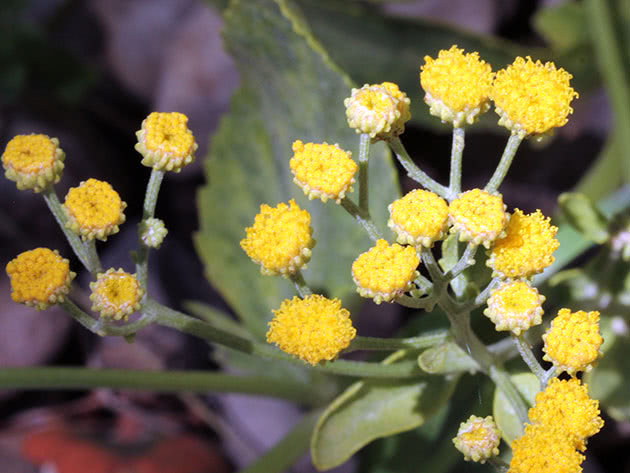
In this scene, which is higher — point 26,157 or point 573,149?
point 573,149

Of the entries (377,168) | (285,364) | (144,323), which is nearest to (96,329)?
(144,323)

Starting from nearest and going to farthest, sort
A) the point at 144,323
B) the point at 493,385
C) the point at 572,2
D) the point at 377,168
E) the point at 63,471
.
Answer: the point at 144,323 < the point at 493,385 < the point at 377,168 < the point at 63,471 < the point at 572,2

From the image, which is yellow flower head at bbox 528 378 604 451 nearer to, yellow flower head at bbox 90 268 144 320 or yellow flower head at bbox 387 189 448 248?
yellow flower head at bbox 387 189 448 248

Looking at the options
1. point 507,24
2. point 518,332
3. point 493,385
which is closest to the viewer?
point 518,332

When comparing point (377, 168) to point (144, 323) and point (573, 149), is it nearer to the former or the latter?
point (144, 323)

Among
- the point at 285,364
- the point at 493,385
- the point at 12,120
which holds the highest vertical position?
the point at 493,385

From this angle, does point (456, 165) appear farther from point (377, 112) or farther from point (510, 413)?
point (510, 413)

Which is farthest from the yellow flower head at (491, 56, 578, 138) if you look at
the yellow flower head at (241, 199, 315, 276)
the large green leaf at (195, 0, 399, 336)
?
the large green leaf at (195, 0, 399, 336)
